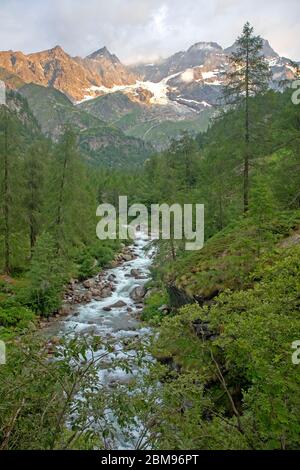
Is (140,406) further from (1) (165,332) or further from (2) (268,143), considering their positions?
(2) (268,143)

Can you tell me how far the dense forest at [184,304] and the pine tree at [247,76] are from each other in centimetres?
6

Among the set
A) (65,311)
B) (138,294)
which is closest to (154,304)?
(138,294)

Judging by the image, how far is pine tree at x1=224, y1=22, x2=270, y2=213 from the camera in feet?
67.1

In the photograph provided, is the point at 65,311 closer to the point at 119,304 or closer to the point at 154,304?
the point at 119,304

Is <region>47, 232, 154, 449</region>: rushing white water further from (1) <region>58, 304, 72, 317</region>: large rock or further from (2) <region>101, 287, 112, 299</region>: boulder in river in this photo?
(1) <region>58, 304, 72, 317</region>: large rock

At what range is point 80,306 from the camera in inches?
1005

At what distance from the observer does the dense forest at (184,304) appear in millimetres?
5848

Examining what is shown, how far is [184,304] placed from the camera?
16250 millimetres

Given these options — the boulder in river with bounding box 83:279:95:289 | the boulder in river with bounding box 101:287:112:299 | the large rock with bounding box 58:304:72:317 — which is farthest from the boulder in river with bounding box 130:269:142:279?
the large rock with bounding box 58:304:72:317

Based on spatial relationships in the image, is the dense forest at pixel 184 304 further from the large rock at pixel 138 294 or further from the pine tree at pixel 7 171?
the large rock at pixel 138 294

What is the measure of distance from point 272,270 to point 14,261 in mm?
23483

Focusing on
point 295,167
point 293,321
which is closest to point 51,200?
point 295,167

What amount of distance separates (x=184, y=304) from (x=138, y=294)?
11.4 m

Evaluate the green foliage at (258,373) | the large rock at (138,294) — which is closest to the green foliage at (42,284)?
the large rock at (138,294)
